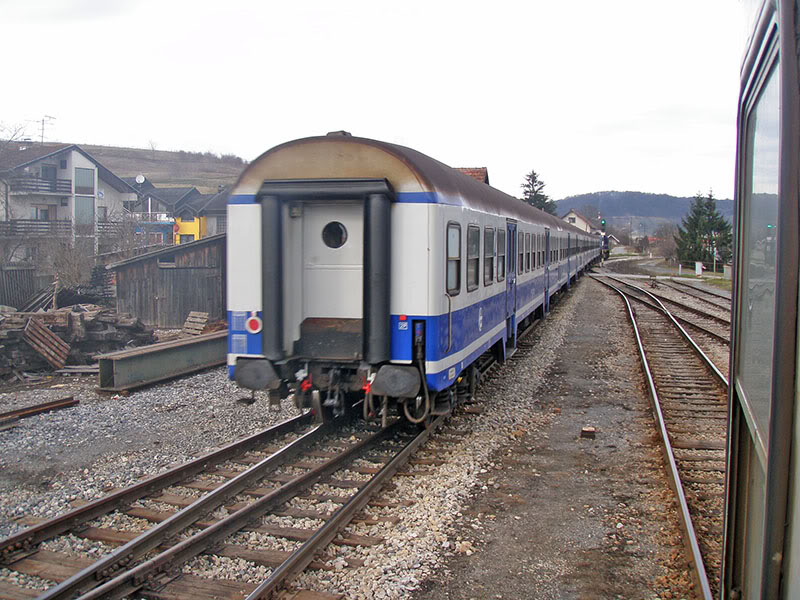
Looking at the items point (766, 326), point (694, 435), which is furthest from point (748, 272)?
point (694, 435)

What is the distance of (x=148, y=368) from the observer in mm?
11664

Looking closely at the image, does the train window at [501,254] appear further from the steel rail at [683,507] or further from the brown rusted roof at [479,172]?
the brown rusted roof at [479,172]

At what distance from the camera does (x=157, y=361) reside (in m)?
11.9

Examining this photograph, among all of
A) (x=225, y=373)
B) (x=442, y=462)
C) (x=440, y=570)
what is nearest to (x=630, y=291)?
(x=225, y=373)

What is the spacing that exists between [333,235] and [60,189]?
4688 cm

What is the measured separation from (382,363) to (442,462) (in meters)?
1.28

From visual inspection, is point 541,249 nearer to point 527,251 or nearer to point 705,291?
point 527,251

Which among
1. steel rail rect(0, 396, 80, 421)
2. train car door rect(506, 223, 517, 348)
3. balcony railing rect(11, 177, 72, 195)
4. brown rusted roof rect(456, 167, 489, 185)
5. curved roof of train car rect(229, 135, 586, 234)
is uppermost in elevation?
balcony railing rect(11, 177, 72, 195)

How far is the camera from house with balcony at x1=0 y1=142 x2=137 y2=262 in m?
42.2

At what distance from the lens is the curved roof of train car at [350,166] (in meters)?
7.04

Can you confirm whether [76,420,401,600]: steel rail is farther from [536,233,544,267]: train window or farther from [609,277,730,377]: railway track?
[536,233,544,267]: train window

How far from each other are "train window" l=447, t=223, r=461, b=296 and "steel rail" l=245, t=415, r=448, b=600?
5.96 feet

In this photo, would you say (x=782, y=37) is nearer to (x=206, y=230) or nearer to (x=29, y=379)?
(x=29, y=379)

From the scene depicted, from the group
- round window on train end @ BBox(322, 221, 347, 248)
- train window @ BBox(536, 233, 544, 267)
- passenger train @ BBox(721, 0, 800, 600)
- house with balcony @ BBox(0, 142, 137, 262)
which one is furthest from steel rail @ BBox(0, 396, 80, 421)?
house with balcony @ BBox(0, 142, 137, 262)
